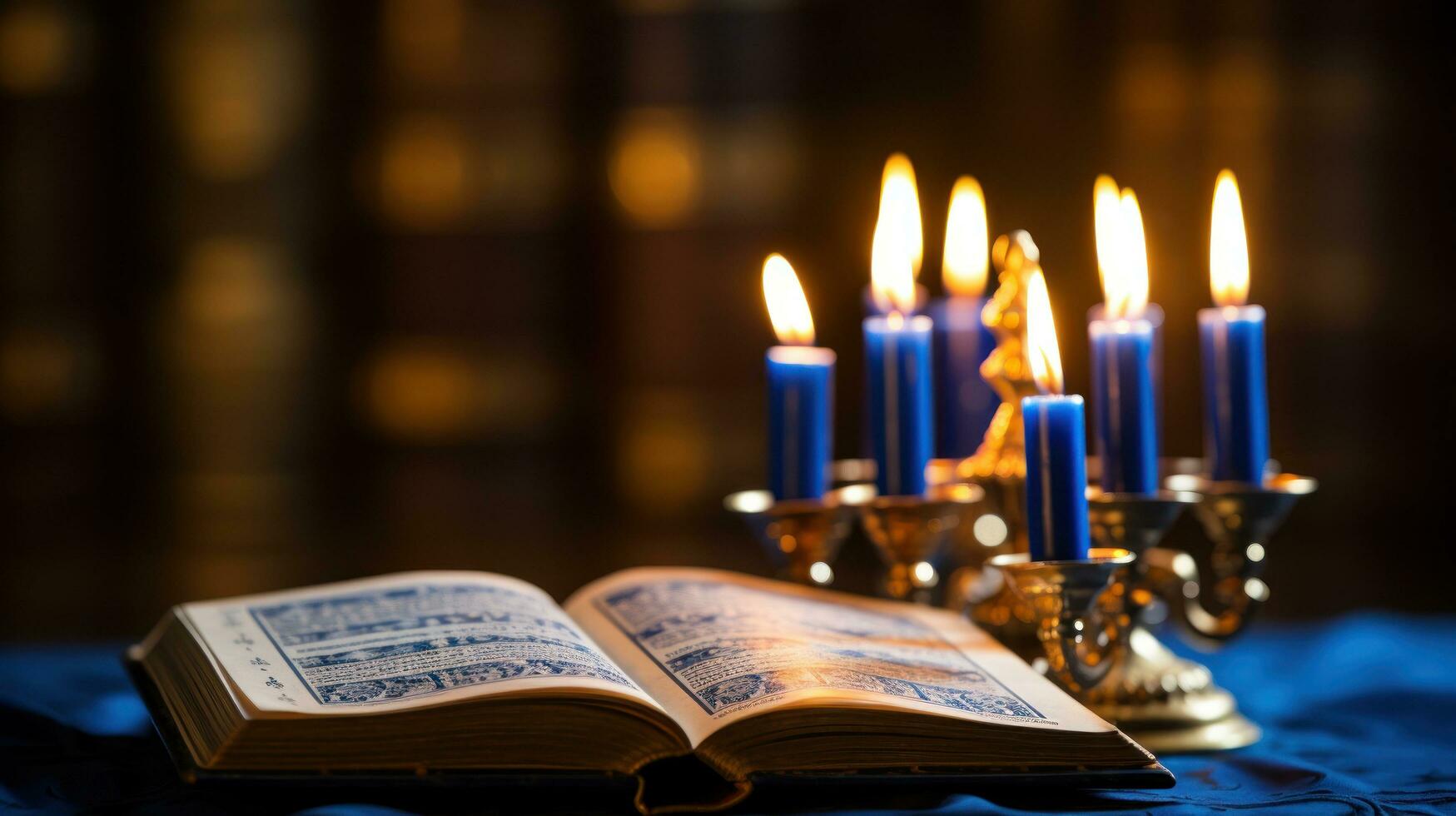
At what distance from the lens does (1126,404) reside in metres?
0.81

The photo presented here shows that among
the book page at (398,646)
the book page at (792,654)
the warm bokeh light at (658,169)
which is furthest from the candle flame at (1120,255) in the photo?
the warm bokeh light at (658,169)

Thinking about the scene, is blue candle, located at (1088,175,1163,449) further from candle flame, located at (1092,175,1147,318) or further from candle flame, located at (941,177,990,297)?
candle flame, located at (941,177,990,297)

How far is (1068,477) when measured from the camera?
2.26ft

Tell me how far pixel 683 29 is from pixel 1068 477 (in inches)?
86.8

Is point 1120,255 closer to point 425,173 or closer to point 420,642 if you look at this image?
point 420,642

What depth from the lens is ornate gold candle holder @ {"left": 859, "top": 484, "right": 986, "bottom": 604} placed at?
863 millimetres

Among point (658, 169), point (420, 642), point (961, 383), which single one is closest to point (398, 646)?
point (420, 642)

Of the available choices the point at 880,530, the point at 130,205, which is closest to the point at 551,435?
the point at 130,205

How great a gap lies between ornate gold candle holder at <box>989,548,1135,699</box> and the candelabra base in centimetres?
7

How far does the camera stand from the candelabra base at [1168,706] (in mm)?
808

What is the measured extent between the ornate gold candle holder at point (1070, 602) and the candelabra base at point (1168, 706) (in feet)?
0.22

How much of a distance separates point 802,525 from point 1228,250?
342 millimetres

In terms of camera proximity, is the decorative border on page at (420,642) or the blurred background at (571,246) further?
the blurred background at (571,246)

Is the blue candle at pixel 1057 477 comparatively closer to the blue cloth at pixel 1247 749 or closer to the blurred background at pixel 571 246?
the blue cloth at pixel 1247 749
